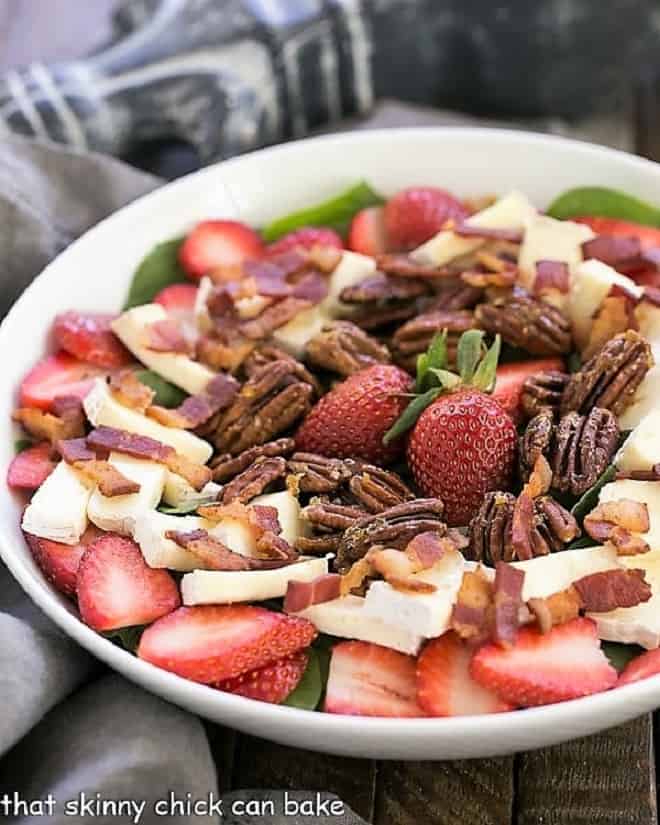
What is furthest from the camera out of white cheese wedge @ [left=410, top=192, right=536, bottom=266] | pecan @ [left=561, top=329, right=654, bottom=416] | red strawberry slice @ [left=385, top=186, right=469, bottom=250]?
red strawberry slice @ [left=385, top=186, right=469, bottom=250]

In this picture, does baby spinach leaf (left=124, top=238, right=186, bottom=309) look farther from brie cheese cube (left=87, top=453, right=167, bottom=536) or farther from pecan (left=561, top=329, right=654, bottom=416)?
pecan (left=561, top=329, right=654, bottom=416)

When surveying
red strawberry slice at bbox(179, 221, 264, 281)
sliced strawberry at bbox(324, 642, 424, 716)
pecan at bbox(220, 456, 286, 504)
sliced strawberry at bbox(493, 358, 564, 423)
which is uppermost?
red strawberry slice at bbox(179, 221, 264, 281)

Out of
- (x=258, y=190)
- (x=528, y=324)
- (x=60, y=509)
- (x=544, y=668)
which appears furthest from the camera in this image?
(x=258, y=190)

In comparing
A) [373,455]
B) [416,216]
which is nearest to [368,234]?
[416,216]

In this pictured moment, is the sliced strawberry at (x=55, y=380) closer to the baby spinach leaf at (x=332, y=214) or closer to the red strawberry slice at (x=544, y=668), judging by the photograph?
the baby spinach leaf at (x=332, y=214)

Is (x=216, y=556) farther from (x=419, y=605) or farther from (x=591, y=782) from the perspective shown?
(x=591, y=782)

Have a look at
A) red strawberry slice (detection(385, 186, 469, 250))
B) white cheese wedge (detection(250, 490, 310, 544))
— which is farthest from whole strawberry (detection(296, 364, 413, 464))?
red strawberry slice (detection(385, 186, 469, 250))

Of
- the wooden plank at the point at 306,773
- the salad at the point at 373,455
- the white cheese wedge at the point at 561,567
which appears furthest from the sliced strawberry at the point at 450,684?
the wooden plank at the point at 306,773
